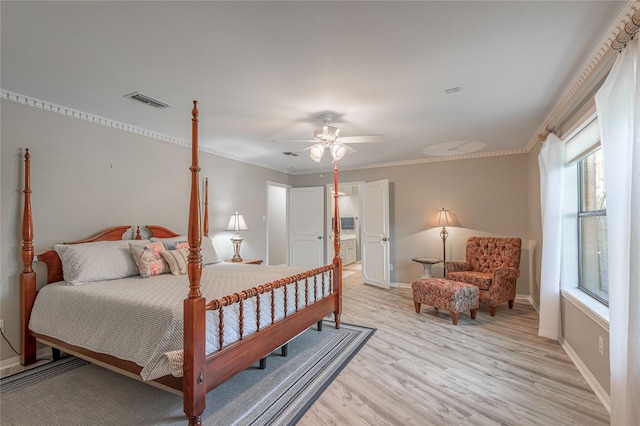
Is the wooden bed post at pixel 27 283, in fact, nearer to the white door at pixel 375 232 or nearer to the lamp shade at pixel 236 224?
the lamp shade at pixel 236 224

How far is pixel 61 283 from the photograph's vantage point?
2.74m

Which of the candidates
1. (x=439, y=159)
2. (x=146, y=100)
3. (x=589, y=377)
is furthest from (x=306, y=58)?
(x=439, y=159)

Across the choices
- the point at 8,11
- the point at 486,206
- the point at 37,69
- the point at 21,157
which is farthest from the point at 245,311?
the point at 486,206

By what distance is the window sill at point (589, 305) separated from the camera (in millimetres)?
2148

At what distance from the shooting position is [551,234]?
3037mm

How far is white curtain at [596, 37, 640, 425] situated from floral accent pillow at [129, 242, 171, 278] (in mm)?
3548

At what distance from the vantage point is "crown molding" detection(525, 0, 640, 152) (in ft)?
5.58

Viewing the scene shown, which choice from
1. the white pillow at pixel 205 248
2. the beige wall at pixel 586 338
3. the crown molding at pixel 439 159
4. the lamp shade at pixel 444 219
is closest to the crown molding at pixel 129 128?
the crown molding at pixel 439 159

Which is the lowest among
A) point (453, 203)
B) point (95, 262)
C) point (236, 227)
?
point (95, 262)

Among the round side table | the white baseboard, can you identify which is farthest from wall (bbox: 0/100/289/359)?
the white baseboard

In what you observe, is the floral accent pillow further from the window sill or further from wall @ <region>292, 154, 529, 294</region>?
wall @ <region>292, 154, 529, 294</region>

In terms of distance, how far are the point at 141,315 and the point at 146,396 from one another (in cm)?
69

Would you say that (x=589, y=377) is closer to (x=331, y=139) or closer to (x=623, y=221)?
(x=623, y=221)

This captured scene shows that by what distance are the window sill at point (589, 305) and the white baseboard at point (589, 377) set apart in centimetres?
45
